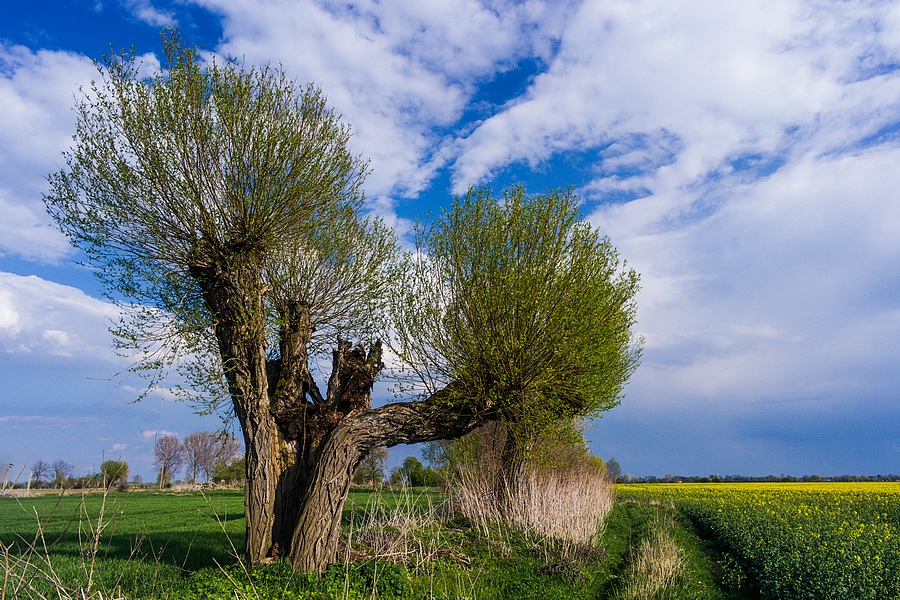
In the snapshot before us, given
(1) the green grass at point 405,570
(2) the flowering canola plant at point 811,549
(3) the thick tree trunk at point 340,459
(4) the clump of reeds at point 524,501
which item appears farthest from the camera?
(4) the clump of reeds at point 524,501

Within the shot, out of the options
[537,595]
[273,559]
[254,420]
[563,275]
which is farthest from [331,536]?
[563,275]

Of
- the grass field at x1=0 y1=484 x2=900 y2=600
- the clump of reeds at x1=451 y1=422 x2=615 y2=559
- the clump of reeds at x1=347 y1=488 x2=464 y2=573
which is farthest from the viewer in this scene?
the clump of reeds at x1=451 y1=422 x2=615 y2=559

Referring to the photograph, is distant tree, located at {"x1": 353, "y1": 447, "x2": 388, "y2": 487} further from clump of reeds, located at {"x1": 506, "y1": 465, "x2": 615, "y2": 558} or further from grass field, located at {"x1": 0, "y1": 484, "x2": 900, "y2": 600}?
clump of reeds, located at {"x1": 506, "y1": 465, "x2": 615, "y2": 558}

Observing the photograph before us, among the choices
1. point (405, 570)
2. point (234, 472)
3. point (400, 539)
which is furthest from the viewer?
point (234, 472)

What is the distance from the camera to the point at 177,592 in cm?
906

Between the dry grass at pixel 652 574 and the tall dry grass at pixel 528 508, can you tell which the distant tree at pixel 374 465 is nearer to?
the tall dry grass at pixel 528 508

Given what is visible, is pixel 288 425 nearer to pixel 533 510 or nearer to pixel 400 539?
pixel 400 539

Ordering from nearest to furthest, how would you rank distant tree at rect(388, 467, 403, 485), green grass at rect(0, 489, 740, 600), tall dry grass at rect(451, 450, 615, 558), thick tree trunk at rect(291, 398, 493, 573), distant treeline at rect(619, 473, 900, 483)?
green grass at rect(0, 489, 740, 600)
thick tree trunk at rect(291, 398, 493, 573)
distant tree at rect(388, 467, 403, 485)
tall dry grass at rect(451, 450, 615, 558)
distant treeline at rect(619, 473, 900, 483)

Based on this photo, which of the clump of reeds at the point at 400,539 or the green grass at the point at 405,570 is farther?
the clump of reeds at the point at 400,539

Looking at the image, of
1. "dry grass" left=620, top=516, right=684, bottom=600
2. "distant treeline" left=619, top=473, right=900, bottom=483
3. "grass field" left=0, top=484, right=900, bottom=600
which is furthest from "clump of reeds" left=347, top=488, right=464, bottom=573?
"distant treeline" left=619, top=473, right=900, bottom=483

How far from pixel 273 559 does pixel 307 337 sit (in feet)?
17.0

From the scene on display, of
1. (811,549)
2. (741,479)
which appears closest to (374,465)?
(811,549)

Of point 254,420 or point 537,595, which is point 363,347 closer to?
point 254,420

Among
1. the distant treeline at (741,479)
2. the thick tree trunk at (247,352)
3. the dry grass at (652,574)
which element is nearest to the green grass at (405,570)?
the dry grass at (652,574)
